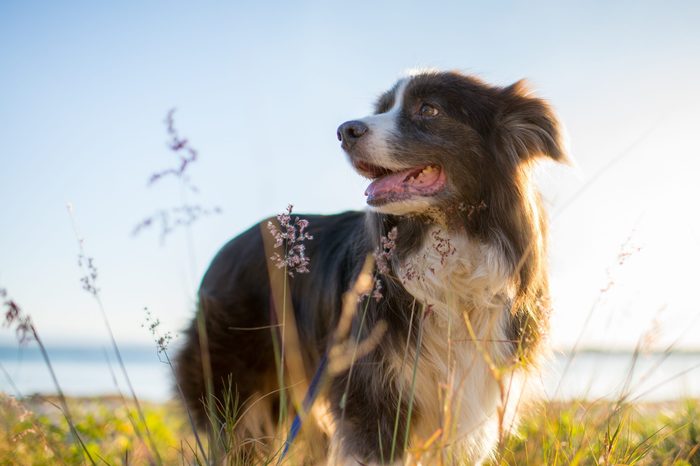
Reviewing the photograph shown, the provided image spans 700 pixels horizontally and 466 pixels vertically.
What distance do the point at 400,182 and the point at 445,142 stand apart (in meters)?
0.33

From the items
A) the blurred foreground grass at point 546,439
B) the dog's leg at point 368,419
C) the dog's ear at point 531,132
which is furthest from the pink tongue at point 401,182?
the blurred foreground grass at point 546,439

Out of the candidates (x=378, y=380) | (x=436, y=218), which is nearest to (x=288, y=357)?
(x=378, y=380)

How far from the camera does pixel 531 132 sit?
10.9ft

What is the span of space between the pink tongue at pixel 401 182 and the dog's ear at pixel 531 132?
1.51 feet

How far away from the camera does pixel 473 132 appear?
3.29m

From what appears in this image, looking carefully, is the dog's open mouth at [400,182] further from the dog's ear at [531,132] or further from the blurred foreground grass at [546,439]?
the blurred foreground grass at [546,439]

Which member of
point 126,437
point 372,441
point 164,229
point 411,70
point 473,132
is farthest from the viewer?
point 126,437

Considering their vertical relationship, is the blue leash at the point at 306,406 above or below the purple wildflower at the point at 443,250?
below

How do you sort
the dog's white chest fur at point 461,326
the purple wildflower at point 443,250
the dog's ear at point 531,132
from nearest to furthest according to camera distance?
the purple wildflower at point 443,250 < the dog's white chest fur at point 461,326 < the dog's ear at point 531,132

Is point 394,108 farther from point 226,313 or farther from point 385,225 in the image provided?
point 226,313

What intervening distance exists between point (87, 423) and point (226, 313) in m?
1.58

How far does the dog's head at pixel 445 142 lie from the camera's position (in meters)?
3.13

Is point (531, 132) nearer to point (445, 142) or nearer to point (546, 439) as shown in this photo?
point (445, 142)

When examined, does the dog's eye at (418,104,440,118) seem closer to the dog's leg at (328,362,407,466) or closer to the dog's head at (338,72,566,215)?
the dog's head at (338,72,566,215)
